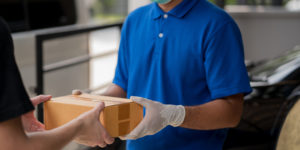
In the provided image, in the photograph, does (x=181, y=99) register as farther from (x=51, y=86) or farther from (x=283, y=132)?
(x=51, y=86)

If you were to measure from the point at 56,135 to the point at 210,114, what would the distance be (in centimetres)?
60

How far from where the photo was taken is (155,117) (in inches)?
51.6

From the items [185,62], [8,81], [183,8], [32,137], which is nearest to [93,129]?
[32,137]

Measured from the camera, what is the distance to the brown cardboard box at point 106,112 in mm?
1248

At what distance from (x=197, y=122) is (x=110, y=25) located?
2.20m

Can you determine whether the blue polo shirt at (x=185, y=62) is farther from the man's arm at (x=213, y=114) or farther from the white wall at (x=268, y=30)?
the white wall at (x=268, y=30)

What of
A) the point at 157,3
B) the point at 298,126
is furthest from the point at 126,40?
the point at 298,126

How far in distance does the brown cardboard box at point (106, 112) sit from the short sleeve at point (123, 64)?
297 millimetres

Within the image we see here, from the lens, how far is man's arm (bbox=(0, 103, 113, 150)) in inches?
35.1

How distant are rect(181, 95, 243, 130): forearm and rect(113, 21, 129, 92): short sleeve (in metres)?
0.40

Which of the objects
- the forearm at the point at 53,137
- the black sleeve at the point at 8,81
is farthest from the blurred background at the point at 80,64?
the black sleeve at the point at 8,81

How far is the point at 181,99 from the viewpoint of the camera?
1466 millimetres

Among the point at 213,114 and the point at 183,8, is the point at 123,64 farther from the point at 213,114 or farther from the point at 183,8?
the point at 213,114

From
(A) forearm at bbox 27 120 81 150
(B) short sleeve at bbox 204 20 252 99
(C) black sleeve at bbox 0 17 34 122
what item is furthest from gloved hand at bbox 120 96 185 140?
(C) black sleeve at bbox 0 17 34 122
